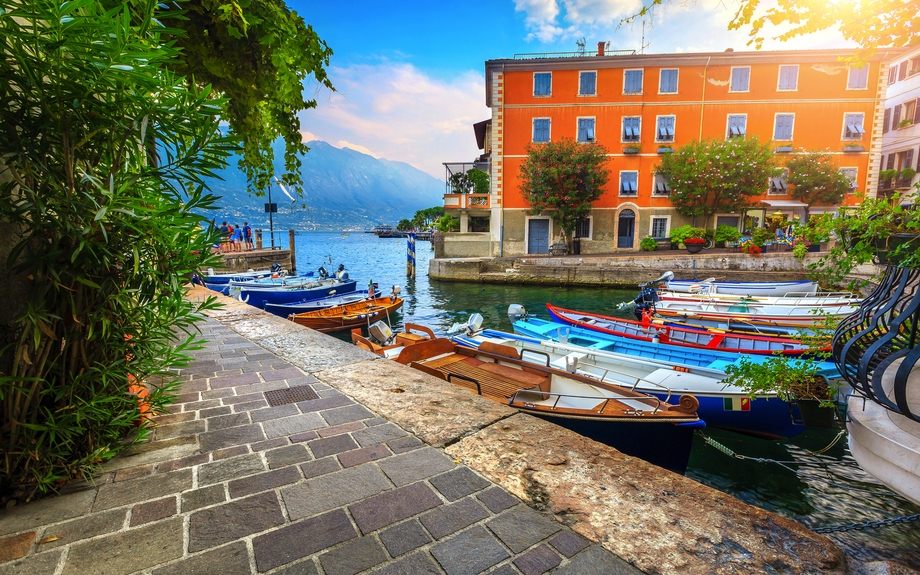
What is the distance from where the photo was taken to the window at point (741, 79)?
955 inches

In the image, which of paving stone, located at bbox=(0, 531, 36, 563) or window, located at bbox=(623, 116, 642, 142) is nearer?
paving stone, located at bbox=(0, 531, 36, 563)

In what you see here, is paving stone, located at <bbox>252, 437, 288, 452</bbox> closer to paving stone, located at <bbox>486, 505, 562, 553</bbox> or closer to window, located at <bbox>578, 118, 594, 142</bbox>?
paving stone, located at <bbox>486, 505, 562, 553</bbox>

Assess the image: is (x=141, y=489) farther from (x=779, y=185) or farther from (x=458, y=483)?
(x=779, y=185)

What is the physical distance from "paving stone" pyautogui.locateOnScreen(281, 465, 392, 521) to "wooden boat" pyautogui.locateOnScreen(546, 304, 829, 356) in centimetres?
774

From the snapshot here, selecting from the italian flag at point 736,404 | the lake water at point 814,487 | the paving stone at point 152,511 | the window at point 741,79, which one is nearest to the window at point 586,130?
the window at point 741,79

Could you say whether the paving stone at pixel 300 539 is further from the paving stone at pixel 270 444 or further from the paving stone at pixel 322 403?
the paving stone at pixel 322 403

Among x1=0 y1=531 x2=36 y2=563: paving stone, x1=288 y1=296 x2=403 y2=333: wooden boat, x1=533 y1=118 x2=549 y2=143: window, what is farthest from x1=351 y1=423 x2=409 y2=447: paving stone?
x1=533 y1=118 x2=549 y2=143: window

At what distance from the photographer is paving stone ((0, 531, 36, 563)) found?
143 centimetres

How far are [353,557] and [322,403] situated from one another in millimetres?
1526

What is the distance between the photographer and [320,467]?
6.75 ft

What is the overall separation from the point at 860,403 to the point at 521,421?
1.99 meters

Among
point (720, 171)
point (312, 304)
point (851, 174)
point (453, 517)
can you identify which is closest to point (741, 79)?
point (720, 171)

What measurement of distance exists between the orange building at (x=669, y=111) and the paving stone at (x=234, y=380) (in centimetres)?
2350

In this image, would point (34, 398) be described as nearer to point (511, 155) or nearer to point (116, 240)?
point (116, 240)
